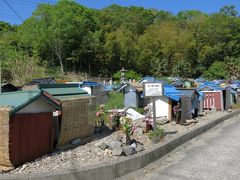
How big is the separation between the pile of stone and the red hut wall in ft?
4.13

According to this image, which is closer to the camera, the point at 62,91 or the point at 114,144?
the point at 114,144

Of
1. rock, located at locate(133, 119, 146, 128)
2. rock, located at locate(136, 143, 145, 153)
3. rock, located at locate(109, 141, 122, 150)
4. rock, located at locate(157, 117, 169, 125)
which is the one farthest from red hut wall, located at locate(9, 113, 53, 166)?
rock, located at locate(157, 117, 169, 125)

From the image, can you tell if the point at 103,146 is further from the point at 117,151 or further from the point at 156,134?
the point at 156,134

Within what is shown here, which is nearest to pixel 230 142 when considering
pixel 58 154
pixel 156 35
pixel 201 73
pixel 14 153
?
pixel 58 154

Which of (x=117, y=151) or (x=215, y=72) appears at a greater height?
(x=215, y=72)

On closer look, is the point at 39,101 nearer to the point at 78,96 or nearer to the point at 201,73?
the point at 78,96

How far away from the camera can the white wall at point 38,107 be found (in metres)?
6.97

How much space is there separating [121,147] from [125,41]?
49.2m

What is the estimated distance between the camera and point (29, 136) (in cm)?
682

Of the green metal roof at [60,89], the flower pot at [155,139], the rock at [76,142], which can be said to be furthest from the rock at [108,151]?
the green metal roof at [60,89]

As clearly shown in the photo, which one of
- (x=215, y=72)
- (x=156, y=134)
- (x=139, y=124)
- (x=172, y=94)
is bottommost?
(x=156, y=134)

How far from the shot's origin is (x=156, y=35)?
62.3 metres

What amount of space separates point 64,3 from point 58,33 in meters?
6.53

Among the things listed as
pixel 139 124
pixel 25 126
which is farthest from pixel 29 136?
pixel 139 124
